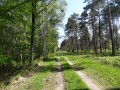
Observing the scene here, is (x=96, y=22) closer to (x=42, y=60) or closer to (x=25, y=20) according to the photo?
(x=42, y=60)

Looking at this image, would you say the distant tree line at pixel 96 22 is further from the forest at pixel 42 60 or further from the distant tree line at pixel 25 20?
the distant tree line at pixel 25 20

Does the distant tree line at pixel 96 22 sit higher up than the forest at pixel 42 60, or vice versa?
the distant tree line at pixel 96 22

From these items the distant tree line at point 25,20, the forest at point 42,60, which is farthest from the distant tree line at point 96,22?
the distant tree line at point 25,20

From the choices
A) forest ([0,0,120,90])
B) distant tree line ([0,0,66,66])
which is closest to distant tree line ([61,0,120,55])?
forest ([0,0,120,90])

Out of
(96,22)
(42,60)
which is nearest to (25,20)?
(42,60)

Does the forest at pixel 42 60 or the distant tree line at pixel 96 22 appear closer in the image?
the forest at pixel 42 60

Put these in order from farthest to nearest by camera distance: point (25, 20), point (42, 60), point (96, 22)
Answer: point (96, 22)
point (42, 60)
point (25, 20)

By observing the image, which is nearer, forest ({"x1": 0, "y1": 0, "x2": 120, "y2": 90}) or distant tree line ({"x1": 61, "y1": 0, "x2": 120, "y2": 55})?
forest ({"x1": 0, "y1": 0, "x2": 120, "y2": 90})

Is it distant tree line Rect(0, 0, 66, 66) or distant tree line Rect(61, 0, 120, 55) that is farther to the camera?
distant tree line Rect(61, 0, 120, 55)

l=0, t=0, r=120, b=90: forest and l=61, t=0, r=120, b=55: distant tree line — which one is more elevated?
l=61, t=0, r=120, b=55: distant tree line

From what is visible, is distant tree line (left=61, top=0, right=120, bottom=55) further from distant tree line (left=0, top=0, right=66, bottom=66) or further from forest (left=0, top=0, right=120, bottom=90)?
distant tree line (left=0, top=0, right=66, bottom=66)

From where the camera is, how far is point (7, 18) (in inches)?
591

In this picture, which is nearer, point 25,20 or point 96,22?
point 25,20

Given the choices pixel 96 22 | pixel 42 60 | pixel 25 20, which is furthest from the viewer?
pixel 96 22
